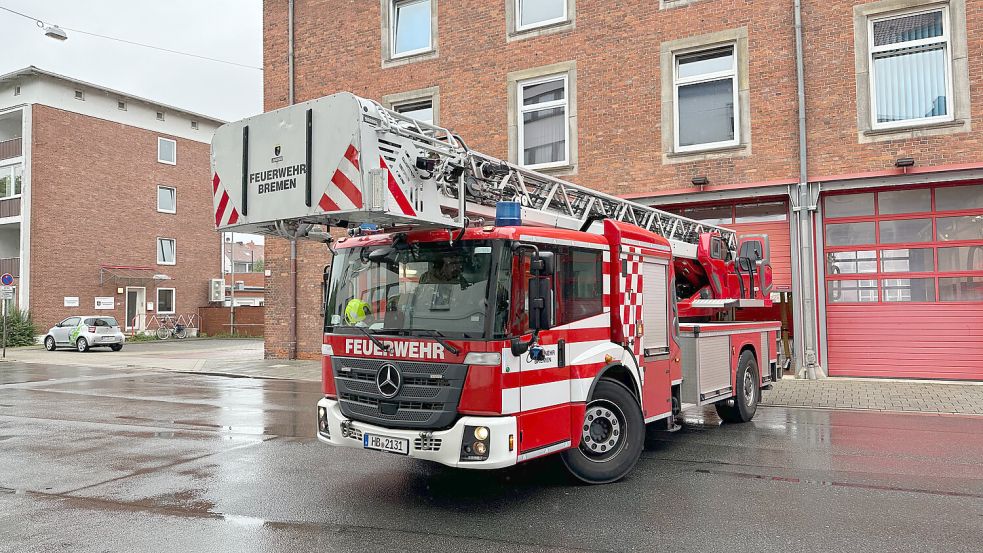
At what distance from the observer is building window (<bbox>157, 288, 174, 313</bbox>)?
3775 centimetres

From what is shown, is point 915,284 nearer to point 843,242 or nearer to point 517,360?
Answer: point 843,242

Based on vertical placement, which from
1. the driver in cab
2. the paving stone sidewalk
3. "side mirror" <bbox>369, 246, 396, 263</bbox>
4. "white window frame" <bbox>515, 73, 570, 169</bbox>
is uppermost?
"white window frame" <bbox>515, 73, 570, 169</bbox>

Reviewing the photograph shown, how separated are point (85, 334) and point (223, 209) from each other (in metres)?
24.1

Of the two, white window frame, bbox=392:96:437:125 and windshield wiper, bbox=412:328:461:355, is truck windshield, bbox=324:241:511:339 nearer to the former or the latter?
windshield wiper, bbox=412:328:461:355

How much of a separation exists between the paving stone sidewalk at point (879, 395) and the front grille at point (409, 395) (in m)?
7.84

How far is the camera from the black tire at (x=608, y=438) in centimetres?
627

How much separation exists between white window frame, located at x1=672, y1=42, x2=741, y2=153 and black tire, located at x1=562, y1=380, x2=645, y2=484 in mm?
9771

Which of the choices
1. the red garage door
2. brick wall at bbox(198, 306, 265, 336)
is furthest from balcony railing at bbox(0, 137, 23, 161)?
the red garage door

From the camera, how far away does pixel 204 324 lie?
37.9 meters

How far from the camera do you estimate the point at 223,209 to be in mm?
6219

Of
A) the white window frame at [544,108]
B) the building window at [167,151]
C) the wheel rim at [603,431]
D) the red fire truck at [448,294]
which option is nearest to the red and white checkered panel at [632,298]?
the red fire truck at [448,294]

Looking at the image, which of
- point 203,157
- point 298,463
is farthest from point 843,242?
point 203,157

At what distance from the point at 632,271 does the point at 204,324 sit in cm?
3503

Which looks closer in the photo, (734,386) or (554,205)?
(554,205)
